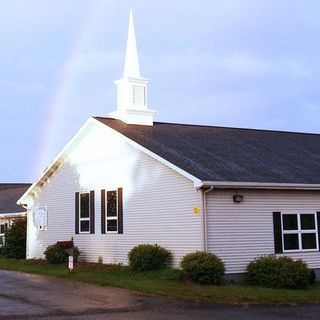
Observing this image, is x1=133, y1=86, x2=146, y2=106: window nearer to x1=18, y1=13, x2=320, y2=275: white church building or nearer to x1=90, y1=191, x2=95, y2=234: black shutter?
x1=18, y1=13, x2=320, y2=275: white church building

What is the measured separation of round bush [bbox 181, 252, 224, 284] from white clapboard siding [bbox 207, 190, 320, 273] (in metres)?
0.99

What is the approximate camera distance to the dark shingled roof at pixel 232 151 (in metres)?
21.4

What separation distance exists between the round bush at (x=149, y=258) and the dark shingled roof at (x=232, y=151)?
3084 millimetres

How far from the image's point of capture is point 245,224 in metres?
21.0

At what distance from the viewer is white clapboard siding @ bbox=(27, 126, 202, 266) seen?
21.3m

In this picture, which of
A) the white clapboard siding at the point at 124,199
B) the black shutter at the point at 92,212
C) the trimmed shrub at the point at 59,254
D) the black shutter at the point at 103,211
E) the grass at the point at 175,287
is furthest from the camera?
the trimmed shrub at the point at 59,254

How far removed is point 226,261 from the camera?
20453mm

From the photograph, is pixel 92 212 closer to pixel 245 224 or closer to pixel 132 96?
pixel 132 96

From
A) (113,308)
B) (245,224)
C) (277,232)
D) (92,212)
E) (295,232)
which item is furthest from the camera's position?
(92,212)

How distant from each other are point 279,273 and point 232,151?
647 cm

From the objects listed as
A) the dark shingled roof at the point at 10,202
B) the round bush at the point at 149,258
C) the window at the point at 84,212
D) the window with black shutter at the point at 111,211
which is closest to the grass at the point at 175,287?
the round bush at the point at 149,258

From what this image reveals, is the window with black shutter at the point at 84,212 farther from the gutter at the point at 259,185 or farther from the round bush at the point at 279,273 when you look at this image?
the round bush at the point at 279,273

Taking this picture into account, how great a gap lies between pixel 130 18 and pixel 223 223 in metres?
13.5

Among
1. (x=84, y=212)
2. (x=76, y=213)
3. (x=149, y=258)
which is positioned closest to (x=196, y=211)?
(x=149, y=258)
